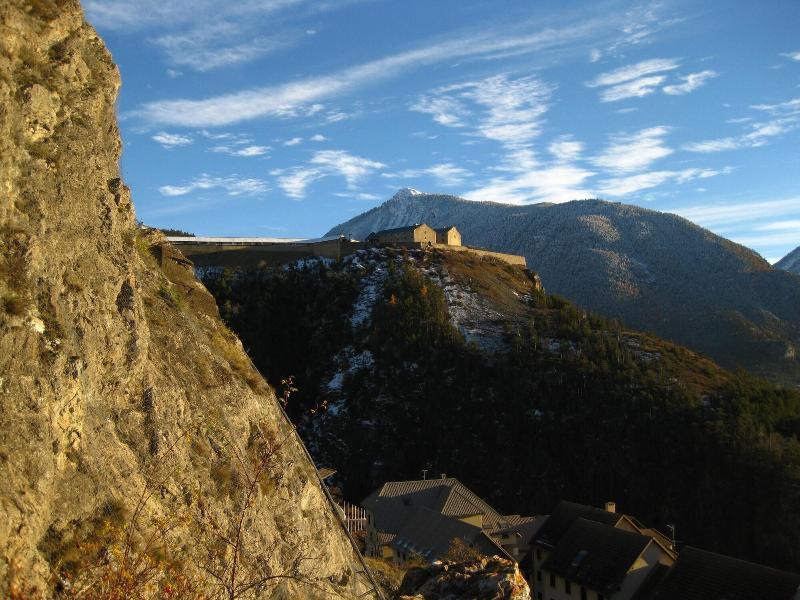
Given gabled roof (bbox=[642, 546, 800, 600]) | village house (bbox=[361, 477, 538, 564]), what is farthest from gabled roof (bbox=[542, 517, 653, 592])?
village house (bbox=[361, 477, 538, 564])

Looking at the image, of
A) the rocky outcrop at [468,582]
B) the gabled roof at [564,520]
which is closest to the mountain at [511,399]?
the gabled roof at [564,520]

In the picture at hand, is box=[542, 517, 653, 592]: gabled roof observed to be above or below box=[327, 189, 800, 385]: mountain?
below

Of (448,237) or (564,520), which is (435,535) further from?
(448,237)

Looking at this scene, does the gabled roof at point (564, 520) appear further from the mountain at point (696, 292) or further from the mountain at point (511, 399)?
the mountain at point (696, 292)

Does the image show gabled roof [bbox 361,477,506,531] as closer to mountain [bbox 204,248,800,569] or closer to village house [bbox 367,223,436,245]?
mountain [bbox 204,248,800,569]

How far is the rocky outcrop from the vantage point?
10953 millimetres

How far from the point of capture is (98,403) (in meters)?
7.37

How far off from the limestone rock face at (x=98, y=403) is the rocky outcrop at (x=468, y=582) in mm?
2018

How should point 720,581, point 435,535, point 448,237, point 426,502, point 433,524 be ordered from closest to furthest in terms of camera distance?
point 720,581
point 435,535
point 433,524
point 426,502
point 448,237

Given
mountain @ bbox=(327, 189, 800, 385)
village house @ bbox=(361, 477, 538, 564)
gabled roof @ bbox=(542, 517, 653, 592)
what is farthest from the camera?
mountain @ bbox=(327, 189, 800, 385)

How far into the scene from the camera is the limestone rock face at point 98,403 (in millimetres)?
6098

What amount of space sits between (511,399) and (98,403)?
2595 inches

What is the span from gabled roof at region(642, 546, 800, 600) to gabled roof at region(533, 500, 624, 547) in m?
7.18

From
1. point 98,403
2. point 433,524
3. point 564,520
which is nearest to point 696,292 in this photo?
point 564,520
